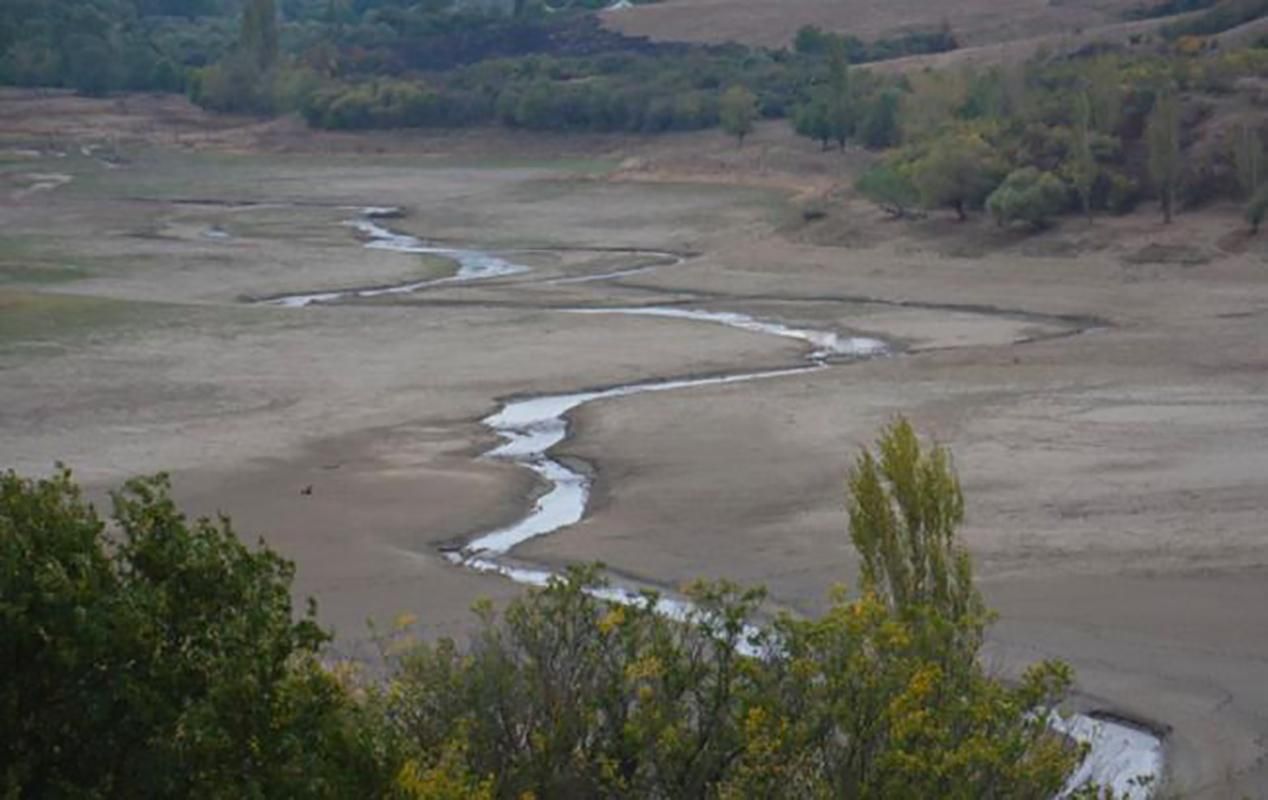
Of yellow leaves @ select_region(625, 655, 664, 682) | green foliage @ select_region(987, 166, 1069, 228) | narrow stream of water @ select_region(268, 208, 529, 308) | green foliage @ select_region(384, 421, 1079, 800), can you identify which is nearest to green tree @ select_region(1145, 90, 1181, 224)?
green foliage @ select_region(987, 166, 1069, 228)

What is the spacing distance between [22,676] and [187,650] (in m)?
0.68

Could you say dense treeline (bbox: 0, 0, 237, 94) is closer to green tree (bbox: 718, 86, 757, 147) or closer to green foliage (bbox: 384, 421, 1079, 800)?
green tree (bbox: 718, 86, 757, 147)

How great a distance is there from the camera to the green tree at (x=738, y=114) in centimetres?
9006

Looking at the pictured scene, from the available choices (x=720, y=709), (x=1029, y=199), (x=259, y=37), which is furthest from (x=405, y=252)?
(x=259, y=37)

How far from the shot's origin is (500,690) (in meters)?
11.9

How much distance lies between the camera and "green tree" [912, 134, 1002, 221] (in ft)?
193

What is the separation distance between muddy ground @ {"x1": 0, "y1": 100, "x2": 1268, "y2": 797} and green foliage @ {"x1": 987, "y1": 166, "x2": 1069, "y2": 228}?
0.81 meters

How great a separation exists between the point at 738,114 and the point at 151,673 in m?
82.7

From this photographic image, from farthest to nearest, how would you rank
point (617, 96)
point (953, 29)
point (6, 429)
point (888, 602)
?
point (953, 29)
point (617, 96)
point (6, 429)
point (888, 602)

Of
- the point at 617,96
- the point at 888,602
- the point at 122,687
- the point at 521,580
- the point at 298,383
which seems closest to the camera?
the point at 122,687

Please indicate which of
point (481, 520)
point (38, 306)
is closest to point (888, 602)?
point (481, 520)

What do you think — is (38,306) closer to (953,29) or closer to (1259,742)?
(1259,742)

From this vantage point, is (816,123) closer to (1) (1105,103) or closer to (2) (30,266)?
(1) (1105,103)

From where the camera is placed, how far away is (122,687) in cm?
846
